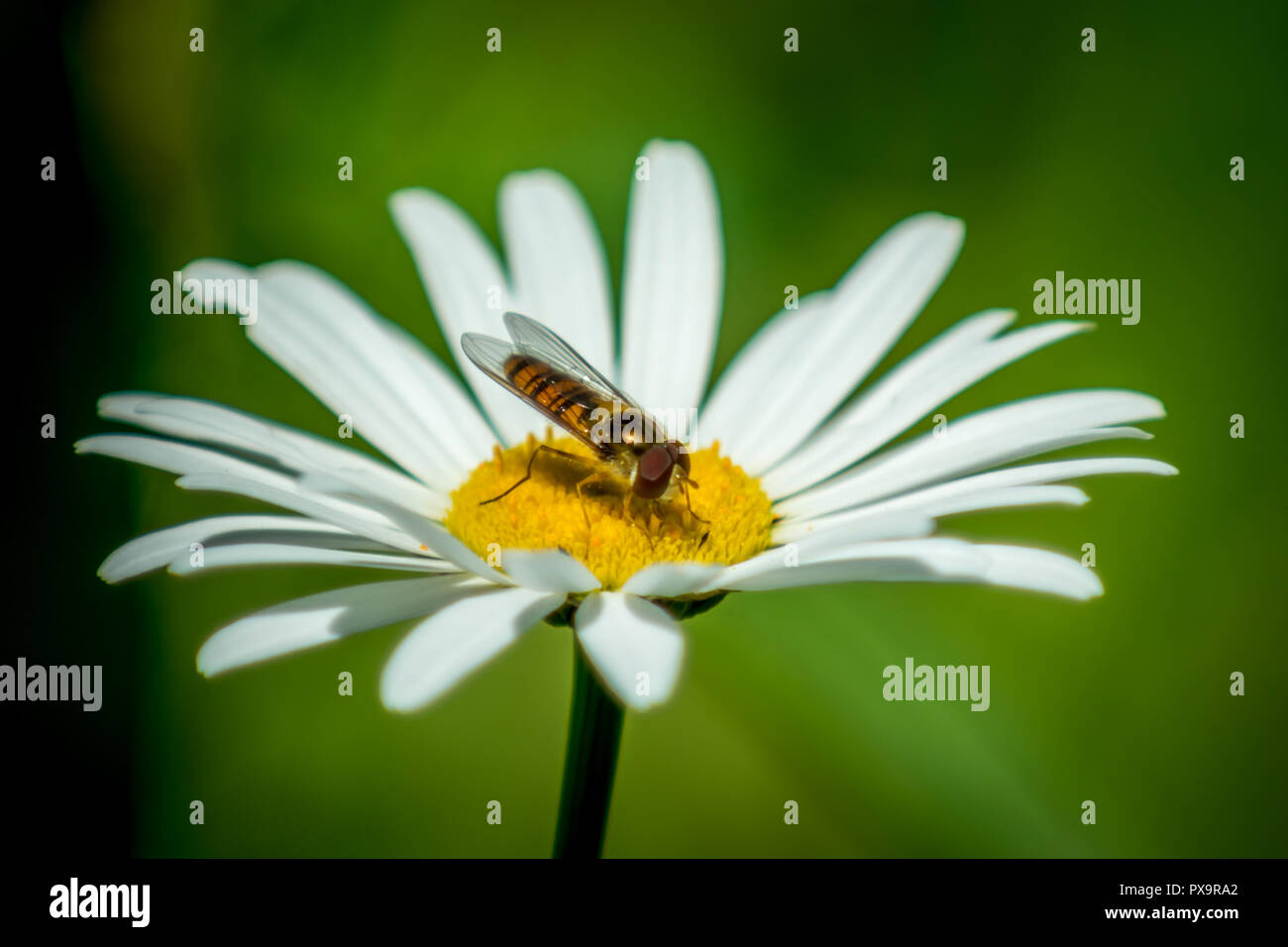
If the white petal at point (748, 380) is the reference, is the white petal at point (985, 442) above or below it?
below

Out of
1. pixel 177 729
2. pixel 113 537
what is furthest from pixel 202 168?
pixel 177 729

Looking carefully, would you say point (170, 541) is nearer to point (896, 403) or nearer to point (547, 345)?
point (547, 345)

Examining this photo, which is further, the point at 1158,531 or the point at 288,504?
the point at 1158,531

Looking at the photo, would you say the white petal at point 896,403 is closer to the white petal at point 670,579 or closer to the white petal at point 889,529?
the white petal at point 889,529

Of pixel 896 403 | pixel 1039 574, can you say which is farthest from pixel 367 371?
pixel 1039 574

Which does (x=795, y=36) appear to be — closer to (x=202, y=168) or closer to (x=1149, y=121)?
(x=1149, y=121)

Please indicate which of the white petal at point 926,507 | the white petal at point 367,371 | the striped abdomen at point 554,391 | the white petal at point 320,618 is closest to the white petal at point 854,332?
the white petal at point 926,507

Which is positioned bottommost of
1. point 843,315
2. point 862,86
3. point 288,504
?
point 288,504
